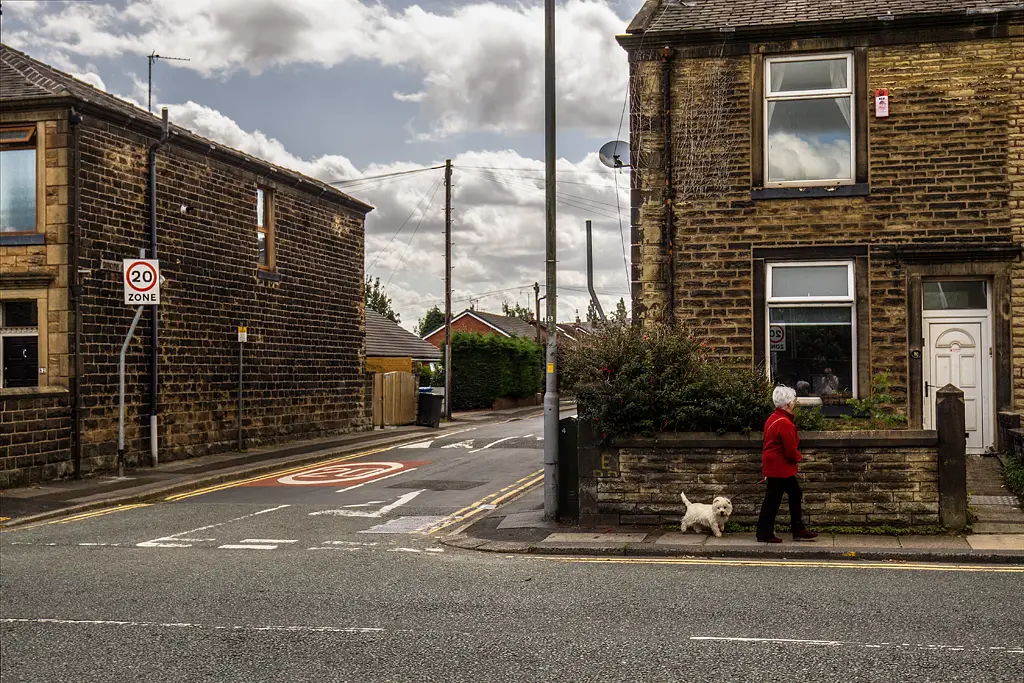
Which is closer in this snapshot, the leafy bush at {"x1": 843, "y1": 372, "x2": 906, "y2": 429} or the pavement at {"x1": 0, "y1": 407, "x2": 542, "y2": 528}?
the leafy bush at {"x1": 843, "y1": 372, "x2": 906, "y2": 429}

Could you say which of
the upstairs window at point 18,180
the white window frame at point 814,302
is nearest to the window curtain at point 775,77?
the white window frame at point 814,302

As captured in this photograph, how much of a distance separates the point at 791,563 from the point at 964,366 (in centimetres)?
720

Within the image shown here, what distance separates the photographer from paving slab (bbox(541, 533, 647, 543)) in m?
10.4

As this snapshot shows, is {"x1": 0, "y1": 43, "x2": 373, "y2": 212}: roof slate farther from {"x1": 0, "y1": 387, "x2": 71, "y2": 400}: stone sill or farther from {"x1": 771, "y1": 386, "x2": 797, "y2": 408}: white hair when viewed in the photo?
{"x1": 771, "y1": 386, "x2": 797, "y2": 408}: white hair

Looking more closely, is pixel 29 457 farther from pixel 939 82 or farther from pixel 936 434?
pixel 939 82

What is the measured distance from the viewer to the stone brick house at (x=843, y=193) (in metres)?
14.5

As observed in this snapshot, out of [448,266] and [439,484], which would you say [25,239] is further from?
[448,266]

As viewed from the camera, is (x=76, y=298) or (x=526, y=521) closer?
(x=526, y=521)

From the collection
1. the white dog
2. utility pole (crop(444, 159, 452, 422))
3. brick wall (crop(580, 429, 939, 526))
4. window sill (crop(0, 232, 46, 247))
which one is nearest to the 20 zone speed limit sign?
window sill (crop(0, 232, 46, 247))

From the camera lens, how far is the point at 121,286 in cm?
1877

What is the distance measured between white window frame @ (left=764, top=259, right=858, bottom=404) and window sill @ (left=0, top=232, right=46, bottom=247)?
12.5 metres

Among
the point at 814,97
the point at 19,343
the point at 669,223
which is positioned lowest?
the point at 19,343

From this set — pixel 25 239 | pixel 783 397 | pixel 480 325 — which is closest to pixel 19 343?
pixel 25 239

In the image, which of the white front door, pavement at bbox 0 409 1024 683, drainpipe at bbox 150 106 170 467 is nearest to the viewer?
pavement at bbox 0 409 1024 683
